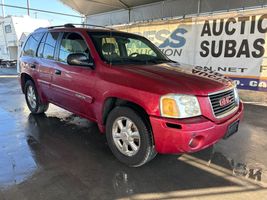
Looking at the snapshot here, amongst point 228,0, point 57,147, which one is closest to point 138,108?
point 57,147

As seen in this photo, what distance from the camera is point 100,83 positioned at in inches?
136

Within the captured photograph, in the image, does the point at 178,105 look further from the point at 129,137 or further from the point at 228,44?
the point at 228,44

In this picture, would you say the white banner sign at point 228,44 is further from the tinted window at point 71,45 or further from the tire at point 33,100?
the tire at point 33,100

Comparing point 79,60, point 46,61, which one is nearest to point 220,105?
point 79,60

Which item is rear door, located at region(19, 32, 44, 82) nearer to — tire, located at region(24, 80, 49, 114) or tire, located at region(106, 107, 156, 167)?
tire, located at region(24, 80, 49, 114)

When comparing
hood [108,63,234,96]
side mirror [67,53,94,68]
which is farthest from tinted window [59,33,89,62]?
hood [108,63,234,96]

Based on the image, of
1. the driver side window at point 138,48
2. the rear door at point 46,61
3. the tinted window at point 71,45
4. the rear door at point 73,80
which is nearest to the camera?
the rear door at point 73,80

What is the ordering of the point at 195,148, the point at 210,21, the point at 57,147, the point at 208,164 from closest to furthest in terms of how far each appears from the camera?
1. the point at 195,148
2. the point at 208,164
3. the point at 57,147
4. the point at 210,21

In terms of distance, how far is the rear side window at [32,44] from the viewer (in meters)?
5.17

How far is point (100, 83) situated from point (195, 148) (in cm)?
153

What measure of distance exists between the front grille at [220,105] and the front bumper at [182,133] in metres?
0.16

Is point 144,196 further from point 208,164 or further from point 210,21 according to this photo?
point 210,21

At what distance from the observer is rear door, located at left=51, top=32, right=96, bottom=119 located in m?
3.69

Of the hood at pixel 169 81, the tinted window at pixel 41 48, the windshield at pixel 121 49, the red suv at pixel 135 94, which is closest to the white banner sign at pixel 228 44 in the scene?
the windshield at pixel 121 49
